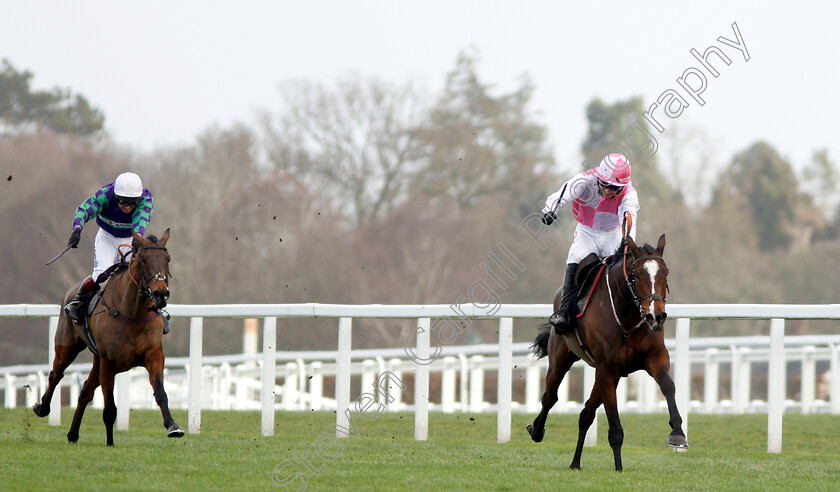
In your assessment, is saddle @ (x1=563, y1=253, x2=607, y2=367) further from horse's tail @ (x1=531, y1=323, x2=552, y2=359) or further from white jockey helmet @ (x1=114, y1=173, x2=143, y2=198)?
white jockey helmet @ (x1=114, y1=173, x2=143, y2=198)

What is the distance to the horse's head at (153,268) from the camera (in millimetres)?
7699

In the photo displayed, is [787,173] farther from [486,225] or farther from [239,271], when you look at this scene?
[239,271]

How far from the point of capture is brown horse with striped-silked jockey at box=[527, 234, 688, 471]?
22.1ft

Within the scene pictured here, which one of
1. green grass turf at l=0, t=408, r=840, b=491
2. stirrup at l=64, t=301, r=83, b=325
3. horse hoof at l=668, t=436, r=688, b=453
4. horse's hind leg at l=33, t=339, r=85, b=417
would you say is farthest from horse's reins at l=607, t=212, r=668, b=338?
horse's hind leg at l=33, t=339, r=85, b=417

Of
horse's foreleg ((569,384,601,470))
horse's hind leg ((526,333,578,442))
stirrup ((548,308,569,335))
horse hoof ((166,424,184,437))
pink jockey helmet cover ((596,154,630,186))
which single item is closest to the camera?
horse's foreleg ((569,384,601,470))

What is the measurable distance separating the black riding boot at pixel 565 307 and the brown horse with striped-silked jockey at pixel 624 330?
2.9 inches

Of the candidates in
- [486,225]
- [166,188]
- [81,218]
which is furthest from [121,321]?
[486,225]

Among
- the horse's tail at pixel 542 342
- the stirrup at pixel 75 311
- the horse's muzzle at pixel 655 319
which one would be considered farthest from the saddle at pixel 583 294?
the stirrup at pixel 75 311

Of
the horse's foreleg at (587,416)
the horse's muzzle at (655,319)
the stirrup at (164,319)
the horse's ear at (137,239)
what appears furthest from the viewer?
the stirrup at (164,319)

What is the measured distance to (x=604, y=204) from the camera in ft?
25.5

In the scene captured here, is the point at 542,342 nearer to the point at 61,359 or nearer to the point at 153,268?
the point at 153,268

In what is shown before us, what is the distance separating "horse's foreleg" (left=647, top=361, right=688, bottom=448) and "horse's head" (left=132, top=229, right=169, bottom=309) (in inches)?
123

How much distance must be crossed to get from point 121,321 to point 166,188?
2414 centimetres

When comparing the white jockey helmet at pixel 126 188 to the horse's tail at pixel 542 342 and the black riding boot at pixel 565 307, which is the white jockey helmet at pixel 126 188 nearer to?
the horse's tail at pixel 542 342
